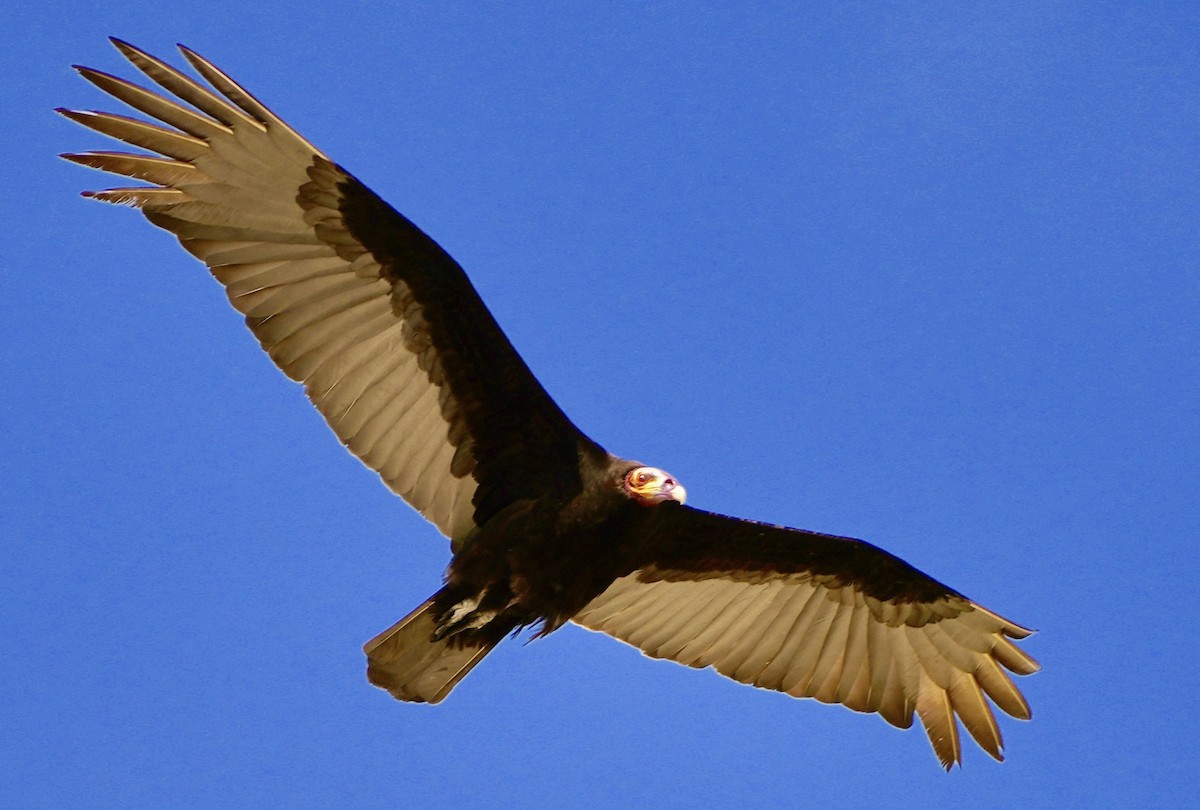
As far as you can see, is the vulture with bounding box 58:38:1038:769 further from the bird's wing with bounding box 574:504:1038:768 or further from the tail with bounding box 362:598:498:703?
the bird's wing with bounding box 574:504:1038:768

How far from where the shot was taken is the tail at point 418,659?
667cm

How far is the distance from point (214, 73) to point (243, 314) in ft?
3.47

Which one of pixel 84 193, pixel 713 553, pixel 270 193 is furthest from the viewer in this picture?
pixel 713 553

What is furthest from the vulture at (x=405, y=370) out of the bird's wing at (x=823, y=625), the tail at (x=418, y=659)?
the bird's wing at (x=823, y=625)

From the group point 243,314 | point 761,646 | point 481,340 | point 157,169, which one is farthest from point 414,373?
point 761,646

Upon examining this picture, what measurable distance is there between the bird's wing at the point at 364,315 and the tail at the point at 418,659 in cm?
48

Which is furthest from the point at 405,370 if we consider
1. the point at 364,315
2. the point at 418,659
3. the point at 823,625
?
the point at 823,625

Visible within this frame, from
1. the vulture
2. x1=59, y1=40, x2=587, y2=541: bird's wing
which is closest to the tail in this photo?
the vulture

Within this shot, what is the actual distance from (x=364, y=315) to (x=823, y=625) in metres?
2.96

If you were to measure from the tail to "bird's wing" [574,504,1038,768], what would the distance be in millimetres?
1180

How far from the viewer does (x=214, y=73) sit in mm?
6270

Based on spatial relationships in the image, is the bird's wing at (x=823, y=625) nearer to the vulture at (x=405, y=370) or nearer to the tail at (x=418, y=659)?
the vulture at (x=405, y=370)

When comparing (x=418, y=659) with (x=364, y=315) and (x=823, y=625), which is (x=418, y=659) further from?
(x=823, y=625)

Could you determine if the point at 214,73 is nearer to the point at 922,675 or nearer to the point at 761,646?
the point at 761,646
